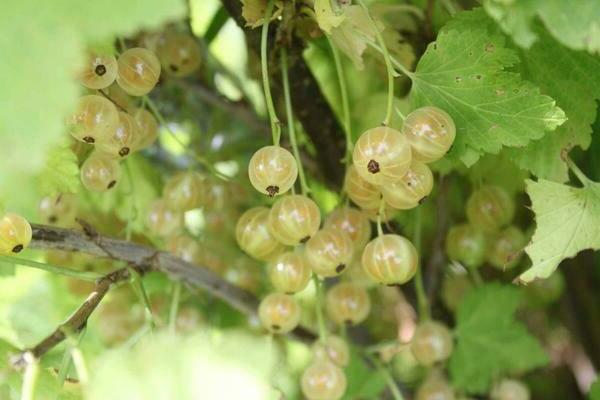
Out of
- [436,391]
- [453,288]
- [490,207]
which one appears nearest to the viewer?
[490,207]

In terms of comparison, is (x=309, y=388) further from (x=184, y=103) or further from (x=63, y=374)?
(x=184, y=103)

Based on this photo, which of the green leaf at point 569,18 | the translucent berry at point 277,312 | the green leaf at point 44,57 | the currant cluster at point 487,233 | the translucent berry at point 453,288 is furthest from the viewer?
the translucent berry at point 453,288

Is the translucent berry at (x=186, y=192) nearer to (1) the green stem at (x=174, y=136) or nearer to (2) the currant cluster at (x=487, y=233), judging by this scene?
(1) the green stem at (x=174, y=136)

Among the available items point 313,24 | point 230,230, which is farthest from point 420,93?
point 230,230

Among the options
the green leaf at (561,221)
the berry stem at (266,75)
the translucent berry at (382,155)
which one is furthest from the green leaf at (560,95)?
the berry stem at (266,75)

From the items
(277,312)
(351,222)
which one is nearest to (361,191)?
(351,222)

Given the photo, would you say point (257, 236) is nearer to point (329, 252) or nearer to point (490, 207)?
point (329, 252)

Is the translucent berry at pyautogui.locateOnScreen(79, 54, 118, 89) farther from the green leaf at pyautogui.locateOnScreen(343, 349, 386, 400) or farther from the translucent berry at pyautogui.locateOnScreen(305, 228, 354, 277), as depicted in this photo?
the green leaf at pyautogui.locateOnScreen(343, 349, 386, 400)
